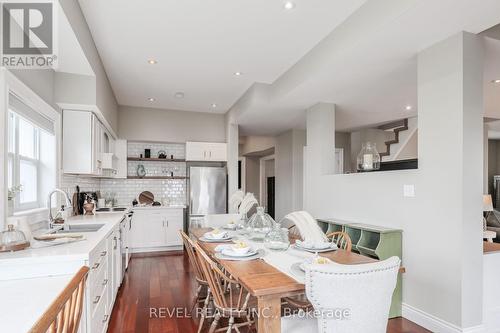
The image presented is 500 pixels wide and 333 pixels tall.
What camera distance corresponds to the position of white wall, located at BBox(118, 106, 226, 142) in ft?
19.1

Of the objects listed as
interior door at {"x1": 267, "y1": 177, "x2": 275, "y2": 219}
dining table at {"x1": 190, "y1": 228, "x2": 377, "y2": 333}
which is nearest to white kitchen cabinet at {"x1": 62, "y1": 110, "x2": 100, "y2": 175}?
dining table at {"x1": 190, "y1": 228, "x2": 377, "y2": 333}

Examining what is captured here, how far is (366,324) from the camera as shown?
55.8 inches

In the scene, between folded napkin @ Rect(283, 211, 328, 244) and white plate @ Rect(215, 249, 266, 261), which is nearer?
white plate @ Rect(215, 249, 266, 261)

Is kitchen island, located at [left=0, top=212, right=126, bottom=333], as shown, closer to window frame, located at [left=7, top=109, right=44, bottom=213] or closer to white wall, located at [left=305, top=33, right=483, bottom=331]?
window frame, located at [left=7, top=109, right=44, bottom=213]

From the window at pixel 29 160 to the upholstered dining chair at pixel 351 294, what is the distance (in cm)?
248

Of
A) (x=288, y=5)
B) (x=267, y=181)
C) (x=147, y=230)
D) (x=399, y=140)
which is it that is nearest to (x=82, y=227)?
(x=147, y=230)

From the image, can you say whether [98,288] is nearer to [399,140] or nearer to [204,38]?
[204,38]

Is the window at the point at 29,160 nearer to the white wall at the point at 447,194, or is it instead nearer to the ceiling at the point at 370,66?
the ceiling at the point at 370,66

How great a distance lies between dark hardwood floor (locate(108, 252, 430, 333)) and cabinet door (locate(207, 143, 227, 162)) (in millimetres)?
2193

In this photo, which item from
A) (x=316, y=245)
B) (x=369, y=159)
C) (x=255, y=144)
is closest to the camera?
(x=316, y=245)

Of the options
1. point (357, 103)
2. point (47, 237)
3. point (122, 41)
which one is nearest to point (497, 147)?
point (357, 103)

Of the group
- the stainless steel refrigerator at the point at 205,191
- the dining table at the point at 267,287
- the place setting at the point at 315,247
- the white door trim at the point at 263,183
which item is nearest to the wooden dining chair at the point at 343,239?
the place setting at the point at 315,247

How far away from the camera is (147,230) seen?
5.51 metres

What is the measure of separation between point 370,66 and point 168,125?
416 cm
